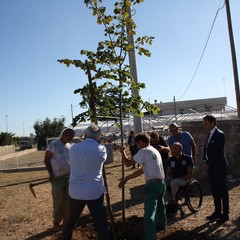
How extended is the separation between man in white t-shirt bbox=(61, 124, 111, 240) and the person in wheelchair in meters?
2.64

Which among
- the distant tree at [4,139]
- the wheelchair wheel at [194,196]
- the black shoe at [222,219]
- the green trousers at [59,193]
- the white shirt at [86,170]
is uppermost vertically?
the distant tree at [4,139]

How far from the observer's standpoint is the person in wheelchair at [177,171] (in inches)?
276

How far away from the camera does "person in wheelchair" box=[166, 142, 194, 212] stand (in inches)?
276

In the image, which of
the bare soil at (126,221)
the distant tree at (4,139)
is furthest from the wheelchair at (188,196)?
the distant tree at (4,139)

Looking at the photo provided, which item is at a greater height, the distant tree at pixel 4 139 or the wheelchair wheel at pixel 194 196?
the distant tree at pixel 4 139

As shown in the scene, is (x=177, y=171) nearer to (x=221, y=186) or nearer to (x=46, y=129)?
(x=221, y=186)

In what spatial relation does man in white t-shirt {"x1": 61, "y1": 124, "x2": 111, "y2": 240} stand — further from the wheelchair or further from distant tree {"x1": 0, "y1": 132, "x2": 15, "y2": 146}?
distant tree {"x1": 0, "y1": 132, "x2": 15, "y2": 146}

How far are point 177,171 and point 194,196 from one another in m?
0.83

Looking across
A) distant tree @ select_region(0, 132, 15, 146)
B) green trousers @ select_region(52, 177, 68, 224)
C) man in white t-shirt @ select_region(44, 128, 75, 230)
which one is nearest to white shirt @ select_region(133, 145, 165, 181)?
man in white t-shirt @ select_region(44, 128, 75, 230)

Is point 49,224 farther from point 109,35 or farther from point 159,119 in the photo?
point 159,119

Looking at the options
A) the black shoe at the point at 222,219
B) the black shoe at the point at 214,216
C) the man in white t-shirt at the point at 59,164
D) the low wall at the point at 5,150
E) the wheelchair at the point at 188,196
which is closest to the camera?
the man in white t-shirt at the point at 59,164

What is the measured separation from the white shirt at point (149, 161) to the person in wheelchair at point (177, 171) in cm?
180

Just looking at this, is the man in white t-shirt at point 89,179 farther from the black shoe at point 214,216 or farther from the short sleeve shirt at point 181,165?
the short sleeve shirt at point 181,165

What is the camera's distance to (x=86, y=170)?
4.50 meters
